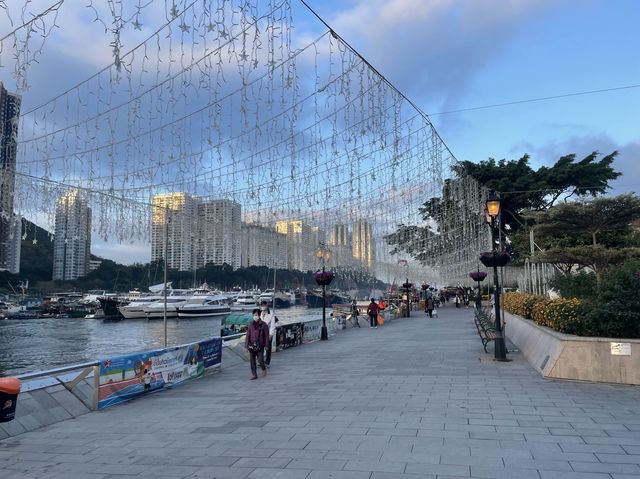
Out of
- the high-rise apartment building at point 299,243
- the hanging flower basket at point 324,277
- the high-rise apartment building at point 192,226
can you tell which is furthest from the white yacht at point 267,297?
the high-rise apartment building at point 192,226

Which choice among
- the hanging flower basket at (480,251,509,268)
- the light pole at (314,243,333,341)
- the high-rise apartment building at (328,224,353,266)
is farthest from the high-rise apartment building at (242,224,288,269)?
the hanging flower basket at (480,251,509,268)

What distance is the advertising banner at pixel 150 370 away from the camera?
31.4 feet

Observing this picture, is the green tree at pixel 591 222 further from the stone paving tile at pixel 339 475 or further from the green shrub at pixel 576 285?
the stone paving tile at pixel 339 475

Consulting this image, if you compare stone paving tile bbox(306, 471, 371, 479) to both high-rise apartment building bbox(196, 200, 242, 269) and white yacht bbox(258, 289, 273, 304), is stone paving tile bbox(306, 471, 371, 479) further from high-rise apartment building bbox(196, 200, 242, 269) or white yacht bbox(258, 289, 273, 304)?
white yacht bbox(258, 289, 273, 304)

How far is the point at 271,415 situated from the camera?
821 centimetres

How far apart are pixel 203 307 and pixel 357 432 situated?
7329 centimetres

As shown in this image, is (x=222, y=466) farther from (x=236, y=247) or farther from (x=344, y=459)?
(x=236, y=247)

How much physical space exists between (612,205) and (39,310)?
288ft

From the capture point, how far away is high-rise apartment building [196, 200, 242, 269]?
14344mm

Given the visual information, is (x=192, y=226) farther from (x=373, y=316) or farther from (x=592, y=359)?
(x=373, y=316)

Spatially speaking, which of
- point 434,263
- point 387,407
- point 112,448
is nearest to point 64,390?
point 112,448

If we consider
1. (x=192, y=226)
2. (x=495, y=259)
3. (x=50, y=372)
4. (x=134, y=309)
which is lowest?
(x=134, y=309)

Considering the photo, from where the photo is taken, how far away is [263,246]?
65.8 ft

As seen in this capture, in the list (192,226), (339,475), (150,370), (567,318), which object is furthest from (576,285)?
(339,475)
